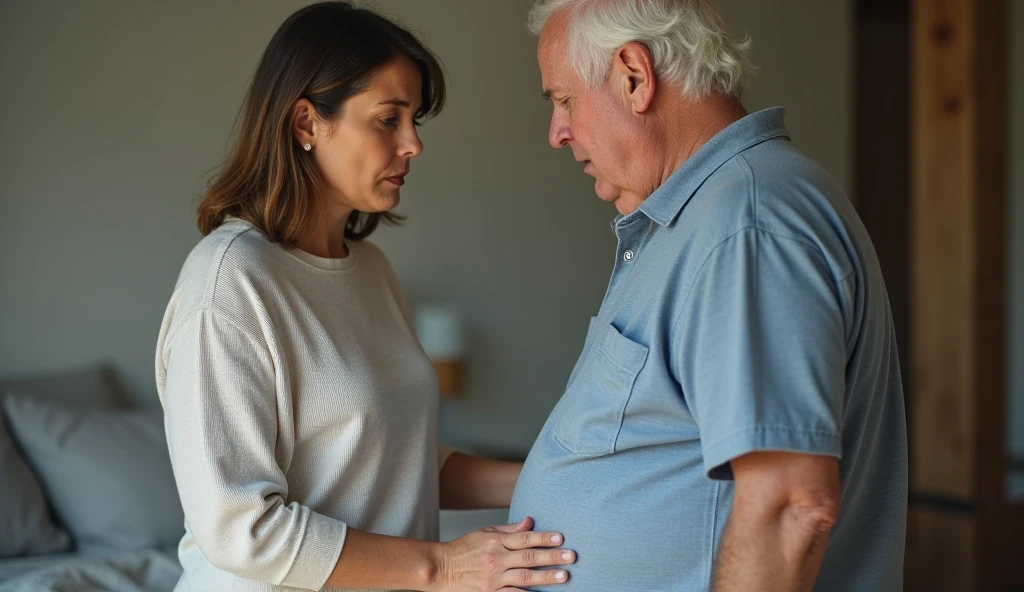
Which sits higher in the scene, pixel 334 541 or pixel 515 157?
pixel 515 157

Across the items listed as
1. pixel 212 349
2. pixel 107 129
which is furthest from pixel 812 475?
pixel 107 129

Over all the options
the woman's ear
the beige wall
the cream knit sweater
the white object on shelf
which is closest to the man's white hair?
the woman's ear

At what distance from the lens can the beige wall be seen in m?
2.91

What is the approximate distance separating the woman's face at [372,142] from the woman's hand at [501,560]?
0.63m

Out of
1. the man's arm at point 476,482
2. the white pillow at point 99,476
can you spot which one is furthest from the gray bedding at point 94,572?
the man's arm at point 476,482

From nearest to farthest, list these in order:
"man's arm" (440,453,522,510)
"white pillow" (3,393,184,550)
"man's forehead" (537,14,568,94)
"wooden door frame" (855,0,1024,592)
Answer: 1. "man's forehead" (537,14,568,94)
2. "man's arm" (440,453,522,510)
3. "white pillow" (3,393,184,550)
4. "wooden door frame" (855,0,1024,592)

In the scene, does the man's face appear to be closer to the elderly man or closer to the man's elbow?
the elderly man

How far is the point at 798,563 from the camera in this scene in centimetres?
108

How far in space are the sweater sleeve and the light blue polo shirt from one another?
0.35 m

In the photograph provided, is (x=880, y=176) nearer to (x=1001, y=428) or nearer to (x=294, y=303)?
(x=1001, y=428)

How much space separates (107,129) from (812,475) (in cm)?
263

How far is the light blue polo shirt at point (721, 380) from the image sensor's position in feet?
3.42

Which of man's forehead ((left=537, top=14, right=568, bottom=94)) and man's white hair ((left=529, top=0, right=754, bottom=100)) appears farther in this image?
man's forehead ((left=537, top=14, right=568, bottom=94))

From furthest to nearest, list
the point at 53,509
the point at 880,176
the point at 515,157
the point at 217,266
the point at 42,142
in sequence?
the point at 880,176, the point at 515,157, the point at 42,142, the point at 53,509, the point at 217,266
